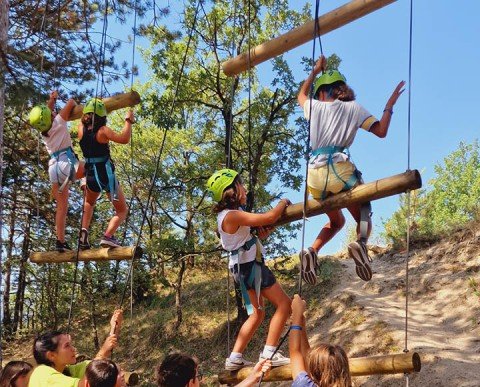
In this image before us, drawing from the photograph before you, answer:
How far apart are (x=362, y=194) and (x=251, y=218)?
2.68 feet

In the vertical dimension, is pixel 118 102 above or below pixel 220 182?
above

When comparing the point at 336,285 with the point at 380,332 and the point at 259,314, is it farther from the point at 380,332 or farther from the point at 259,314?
the point at 259,314

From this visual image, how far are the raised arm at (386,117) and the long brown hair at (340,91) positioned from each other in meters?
0.33

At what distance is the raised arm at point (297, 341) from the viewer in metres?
3.37

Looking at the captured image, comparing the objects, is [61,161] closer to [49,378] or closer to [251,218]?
[251,218]

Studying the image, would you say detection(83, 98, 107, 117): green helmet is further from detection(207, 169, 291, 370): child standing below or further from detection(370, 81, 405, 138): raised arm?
detection(370, 81, 405, 138): raised arm

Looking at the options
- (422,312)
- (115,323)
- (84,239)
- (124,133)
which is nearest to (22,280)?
(84,239)

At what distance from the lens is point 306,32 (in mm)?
5266

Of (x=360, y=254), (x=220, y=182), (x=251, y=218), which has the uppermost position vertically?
(x=220, y=182)

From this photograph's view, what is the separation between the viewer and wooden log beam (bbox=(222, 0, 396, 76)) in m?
5.07

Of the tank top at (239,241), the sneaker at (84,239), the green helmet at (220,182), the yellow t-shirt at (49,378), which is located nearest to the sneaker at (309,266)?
the tank top at (239,241)

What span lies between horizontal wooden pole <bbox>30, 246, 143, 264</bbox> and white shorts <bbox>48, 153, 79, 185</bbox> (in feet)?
2.43

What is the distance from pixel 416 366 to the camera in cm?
390

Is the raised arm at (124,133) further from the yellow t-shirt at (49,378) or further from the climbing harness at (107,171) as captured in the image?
the yellow t-shirt at (49,378)
